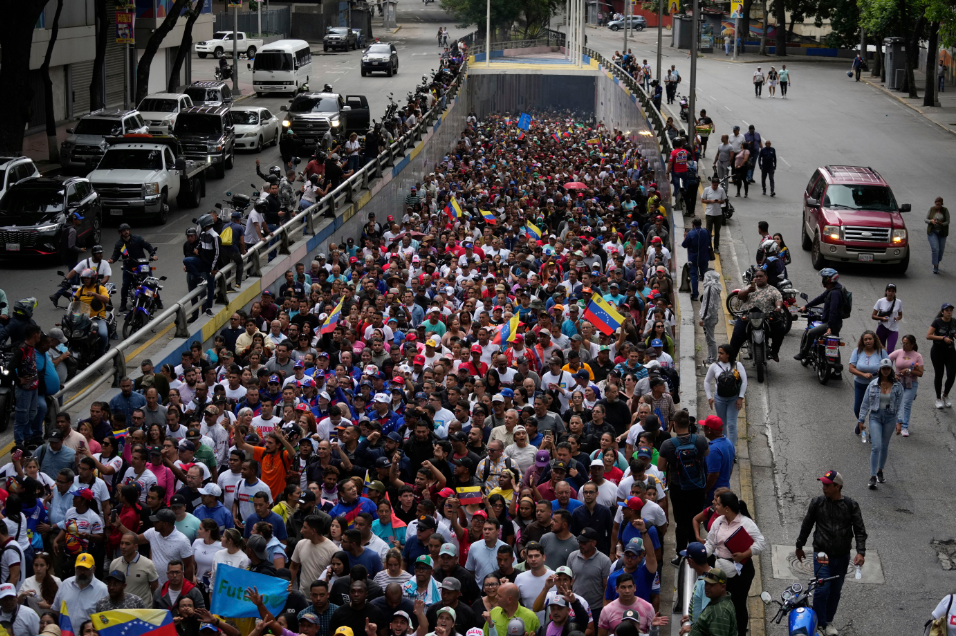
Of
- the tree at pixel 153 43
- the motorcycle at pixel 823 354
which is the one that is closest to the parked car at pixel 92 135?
the tree at pixel 153 43

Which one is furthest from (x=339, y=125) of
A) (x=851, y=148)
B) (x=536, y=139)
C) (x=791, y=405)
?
(x=791, y=405)

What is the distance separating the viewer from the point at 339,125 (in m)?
40.3

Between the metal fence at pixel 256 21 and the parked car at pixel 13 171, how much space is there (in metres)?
55.8

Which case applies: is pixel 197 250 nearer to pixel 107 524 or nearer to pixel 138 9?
pixel 107 524

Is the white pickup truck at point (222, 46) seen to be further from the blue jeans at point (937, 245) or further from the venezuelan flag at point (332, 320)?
the venezuelan flag at point (332, 320)

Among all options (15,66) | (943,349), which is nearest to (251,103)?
(15,66)

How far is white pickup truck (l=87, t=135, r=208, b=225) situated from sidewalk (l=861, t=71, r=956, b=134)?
2860 cm

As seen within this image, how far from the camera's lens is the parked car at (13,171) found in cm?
2545

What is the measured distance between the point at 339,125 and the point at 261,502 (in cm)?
3105

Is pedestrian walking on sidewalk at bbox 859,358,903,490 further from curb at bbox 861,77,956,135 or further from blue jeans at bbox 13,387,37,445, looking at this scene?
curb at bbox 861,77,956,135

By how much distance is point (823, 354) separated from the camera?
17562 mm

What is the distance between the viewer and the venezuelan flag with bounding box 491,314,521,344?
52.7 feet

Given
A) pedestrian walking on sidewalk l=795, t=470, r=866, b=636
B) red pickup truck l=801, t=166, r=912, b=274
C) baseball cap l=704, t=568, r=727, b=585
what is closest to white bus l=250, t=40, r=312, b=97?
red pickup truck l=801, t=166, r=912, b=274

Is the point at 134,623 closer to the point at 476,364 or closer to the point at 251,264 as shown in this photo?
the point at 476,364
